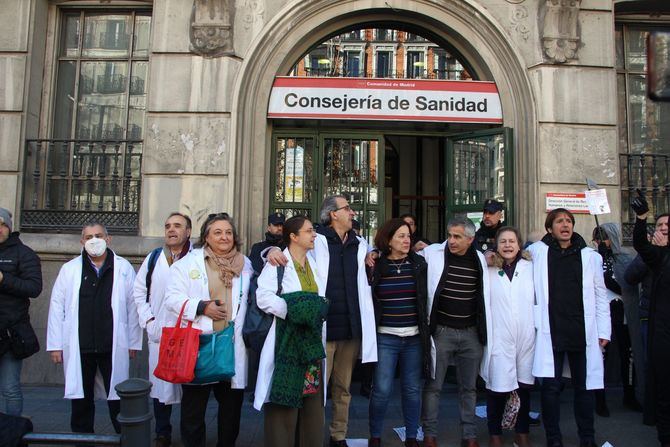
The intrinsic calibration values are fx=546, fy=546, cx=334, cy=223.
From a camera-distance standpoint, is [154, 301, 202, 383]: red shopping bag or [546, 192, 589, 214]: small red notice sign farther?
[546, 192, 589, 214]: small red notice sign

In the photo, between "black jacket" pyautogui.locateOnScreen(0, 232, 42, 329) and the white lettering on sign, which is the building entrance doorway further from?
"black jacket" pyautogui.locateOnScreen(0, 232, 42, 329)

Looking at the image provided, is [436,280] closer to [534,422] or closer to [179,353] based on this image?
[534,422]

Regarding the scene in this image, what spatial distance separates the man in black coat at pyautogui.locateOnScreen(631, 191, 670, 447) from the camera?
4.68 metres

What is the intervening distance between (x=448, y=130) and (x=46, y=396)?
21.5 feet

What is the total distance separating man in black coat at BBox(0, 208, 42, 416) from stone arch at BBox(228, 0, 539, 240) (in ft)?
9.63

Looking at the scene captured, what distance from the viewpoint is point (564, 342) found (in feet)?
15.4

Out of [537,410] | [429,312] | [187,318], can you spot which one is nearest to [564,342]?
[429,312]

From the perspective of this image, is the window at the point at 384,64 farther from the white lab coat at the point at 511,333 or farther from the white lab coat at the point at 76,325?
the white lab coat at the point at 76,325

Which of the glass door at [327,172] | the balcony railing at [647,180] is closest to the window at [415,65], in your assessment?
the glass door at [327,172]

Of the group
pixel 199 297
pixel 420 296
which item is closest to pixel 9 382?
pixel 199 297

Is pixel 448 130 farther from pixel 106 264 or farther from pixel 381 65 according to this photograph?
pixel 106 264

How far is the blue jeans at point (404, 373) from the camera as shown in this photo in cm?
465

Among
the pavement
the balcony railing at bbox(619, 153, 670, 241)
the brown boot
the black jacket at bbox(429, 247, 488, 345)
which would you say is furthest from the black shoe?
the balcony railing at bbox(619, 153, 670, 241)

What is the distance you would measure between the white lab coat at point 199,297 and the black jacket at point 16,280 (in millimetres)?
1306
